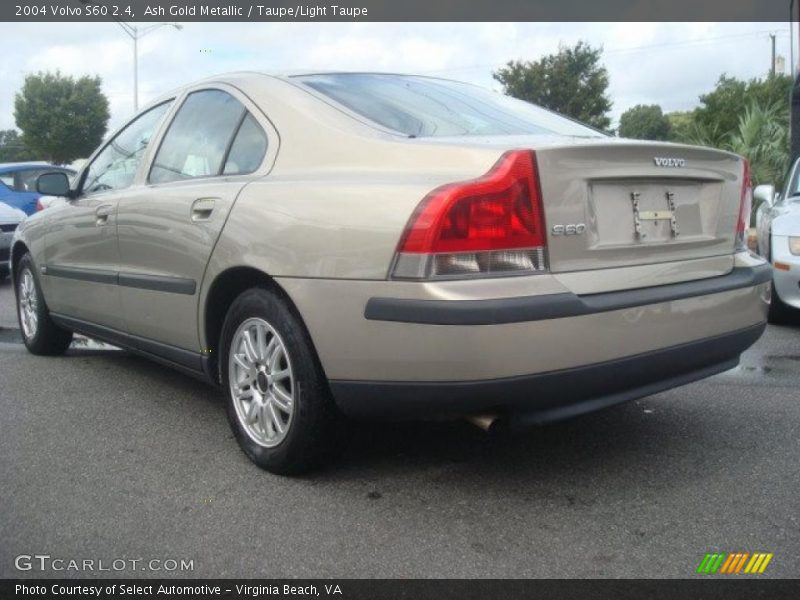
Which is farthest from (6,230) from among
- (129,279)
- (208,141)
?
(208,141)

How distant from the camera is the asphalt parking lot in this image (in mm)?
2514

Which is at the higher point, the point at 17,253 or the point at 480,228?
the point at 480,228

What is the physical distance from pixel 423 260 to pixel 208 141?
1.62m

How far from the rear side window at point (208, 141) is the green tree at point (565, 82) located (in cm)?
3688

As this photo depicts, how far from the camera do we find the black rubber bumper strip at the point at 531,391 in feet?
8.48

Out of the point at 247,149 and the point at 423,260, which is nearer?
the point at 423,260

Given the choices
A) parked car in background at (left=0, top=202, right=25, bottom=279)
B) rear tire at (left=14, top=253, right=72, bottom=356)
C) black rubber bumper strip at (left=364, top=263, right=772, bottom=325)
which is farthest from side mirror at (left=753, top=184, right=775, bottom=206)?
parked car in background at (left=0, top=202, right=25, bottom=279)

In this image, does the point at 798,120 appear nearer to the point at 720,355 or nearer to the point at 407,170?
the point at 720,355

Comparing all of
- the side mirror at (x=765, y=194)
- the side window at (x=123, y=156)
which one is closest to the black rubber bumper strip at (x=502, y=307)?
the side window at (x=123, y=156)

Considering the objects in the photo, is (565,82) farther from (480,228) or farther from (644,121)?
(644,121)

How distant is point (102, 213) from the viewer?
4.27 metres

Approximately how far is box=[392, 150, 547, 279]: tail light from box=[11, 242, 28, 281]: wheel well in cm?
376

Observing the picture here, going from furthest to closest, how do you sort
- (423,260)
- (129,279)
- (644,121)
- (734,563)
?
1. (644,121)
2. (129,279)
3. (423,260)
4. (734,563)
